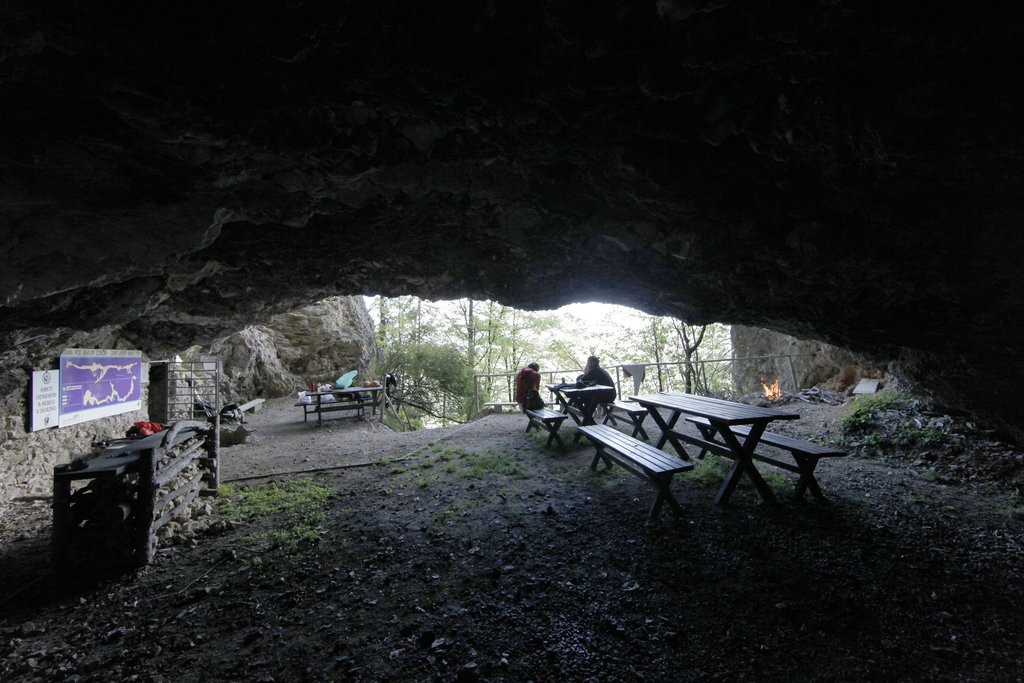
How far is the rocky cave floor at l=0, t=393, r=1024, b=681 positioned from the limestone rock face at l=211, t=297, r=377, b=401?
469 inches

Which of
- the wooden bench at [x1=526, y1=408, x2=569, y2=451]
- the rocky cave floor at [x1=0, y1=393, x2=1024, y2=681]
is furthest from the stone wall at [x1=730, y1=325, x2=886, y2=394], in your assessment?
the wooden bench at [x1=526, y1=408, x2=569, y2=451]

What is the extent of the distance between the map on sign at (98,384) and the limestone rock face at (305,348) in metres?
8.47

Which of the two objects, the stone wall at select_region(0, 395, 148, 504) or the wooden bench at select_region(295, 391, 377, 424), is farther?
the wooden bench at select_region(295, 391, 377, 424)

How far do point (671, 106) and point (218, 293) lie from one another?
7.46m

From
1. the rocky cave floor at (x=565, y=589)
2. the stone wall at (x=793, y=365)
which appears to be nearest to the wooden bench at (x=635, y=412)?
the rocky cave floor at (x=565, y=589)

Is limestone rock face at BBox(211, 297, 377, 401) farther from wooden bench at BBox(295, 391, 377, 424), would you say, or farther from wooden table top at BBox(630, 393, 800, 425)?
wooden table top at BBox(630, 393, 800, 425)

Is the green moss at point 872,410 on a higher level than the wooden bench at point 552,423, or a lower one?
higher

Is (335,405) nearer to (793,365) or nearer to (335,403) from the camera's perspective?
(335,403)

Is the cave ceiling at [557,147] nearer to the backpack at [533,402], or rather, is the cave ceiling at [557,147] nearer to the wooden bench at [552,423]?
the wooden bench at [552,423]

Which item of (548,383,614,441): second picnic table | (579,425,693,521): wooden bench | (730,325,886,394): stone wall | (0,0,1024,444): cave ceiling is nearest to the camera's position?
(0,0,1024,444): cave ceiling

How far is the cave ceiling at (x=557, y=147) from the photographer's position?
2520 mm

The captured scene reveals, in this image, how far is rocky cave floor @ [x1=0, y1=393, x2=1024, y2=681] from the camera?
2.55 m

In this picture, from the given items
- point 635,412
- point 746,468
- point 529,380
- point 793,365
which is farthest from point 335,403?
point 793,365

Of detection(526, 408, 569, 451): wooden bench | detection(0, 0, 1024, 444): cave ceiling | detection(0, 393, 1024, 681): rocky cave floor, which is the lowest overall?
detection(0, 393, 1024, 681): rocky cave floor
